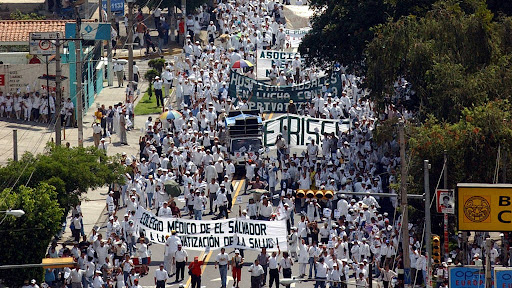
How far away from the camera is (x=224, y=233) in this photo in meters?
38.9

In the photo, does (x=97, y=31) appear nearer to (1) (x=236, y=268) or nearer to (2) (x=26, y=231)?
(2) (x=26, y=231)

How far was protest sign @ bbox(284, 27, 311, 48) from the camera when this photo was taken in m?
65.7

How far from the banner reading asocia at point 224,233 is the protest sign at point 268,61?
2096 centimetres

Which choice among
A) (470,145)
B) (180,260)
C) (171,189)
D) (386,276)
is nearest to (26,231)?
(180,260)

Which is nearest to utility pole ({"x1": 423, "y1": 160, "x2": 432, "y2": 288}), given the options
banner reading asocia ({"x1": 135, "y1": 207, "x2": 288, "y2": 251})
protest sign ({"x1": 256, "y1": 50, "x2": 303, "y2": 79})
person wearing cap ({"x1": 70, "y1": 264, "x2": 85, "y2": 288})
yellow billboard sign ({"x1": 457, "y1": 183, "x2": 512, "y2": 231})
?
yellow billboard sign ({"x1": 457, "y1": 183, "x2": 512, "y2": 231})

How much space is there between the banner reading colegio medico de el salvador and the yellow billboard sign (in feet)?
61.5

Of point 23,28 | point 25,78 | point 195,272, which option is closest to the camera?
point 195,272

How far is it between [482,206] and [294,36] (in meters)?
31.1

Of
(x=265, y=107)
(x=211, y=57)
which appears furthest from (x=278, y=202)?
(x=211, y=57)

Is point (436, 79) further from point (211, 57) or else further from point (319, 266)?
point (211, 57)

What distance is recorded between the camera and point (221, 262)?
1486 inches

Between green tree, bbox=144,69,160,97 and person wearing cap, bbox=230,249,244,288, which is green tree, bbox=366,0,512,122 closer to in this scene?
person wearing cap, bbox=230,249,244,288

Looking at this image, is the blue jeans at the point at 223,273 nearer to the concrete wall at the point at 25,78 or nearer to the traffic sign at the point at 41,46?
the traffic sign at the point at 41,46

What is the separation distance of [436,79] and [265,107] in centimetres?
1302
